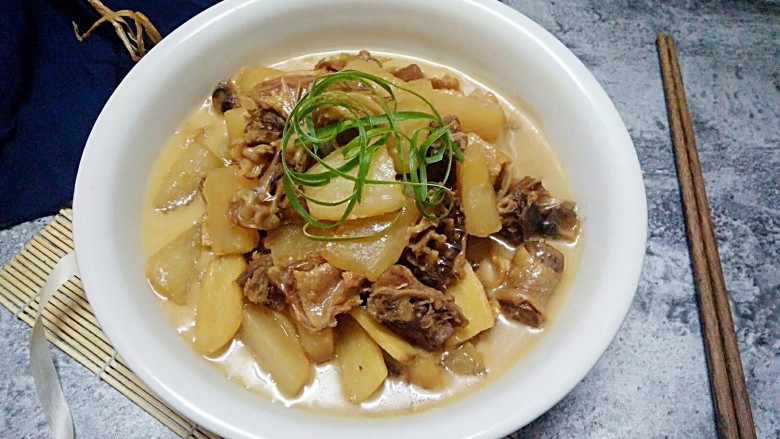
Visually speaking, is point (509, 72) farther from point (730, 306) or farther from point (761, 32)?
point (761, 32)

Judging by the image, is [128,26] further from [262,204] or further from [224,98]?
[262,204]

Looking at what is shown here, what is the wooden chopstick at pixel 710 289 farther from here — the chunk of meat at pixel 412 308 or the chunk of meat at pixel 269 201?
the chunk of meat at pixel 269 201

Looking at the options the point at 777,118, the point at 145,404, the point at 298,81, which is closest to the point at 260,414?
the point at 145,404

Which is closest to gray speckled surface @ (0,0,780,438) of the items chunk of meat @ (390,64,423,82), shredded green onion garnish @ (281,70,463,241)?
shredded green onion garnish @ (281,70,463,241)

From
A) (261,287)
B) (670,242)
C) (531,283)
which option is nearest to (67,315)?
(261,287)

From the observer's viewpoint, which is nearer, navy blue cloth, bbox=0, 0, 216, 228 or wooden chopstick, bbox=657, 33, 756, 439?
wooden chopstick, bbox=657, 33, 756, 439

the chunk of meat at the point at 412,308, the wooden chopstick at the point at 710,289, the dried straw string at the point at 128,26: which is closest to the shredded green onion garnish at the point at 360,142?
the chunk of meat at the point at 412,308

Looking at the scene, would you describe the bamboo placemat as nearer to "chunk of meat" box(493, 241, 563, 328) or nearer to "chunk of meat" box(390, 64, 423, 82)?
"chunk of meat" box(493, 241, 563, 328)
